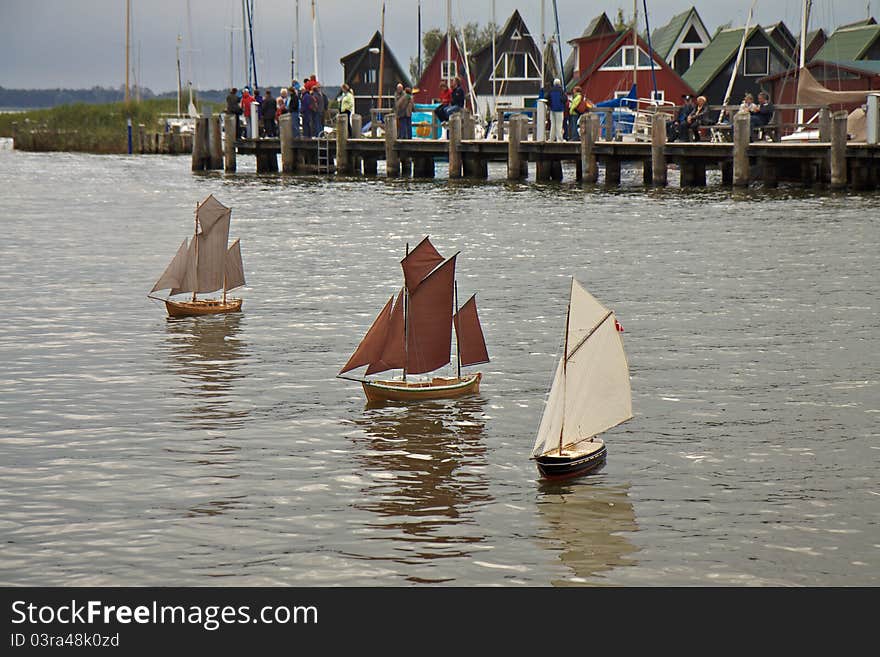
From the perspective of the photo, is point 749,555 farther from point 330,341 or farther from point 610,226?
point 610,226

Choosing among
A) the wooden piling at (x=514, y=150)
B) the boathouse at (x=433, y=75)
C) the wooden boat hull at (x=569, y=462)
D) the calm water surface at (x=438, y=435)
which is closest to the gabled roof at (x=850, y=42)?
the wooden piling at (x=514, y=150)

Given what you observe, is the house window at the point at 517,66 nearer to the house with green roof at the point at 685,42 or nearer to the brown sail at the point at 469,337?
the house with green roof at the point at 685,42

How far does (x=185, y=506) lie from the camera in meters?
11.5

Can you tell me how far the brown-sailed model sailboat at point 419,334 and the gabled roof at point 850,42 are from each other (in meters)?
57.3

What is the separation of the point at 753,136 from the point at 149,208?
62.0ft

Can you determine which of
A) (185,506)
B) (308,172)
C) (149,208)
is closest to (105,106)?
(308,172)

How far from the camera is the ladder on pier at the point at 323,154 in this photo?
52969 millimetres

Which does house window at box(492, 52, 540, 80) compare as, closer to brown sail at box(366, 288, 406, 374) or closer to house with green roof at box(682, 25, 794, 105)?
house with green roof at box(682, 25, 794, 105)

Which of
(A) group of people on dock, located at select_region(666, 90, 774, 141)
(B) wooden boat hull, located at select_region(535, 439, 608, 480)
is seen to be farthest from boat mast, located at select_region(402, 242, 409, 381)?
(A) group of people on dock, located at select_region(666, 90, 774, 141)

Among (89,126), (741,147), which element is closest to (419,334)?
(741,147)

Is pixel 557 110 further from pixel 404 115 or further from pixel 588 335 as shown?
pixel 588 335

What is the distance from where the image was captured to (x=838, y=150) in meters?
40.7

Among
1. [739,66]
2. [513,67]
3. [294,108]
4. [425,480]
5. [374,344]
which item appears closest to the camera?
[425,480]

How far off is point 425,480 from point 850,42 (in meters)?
64.8
